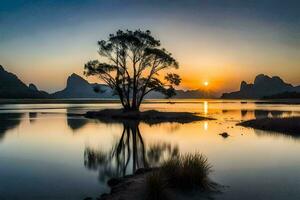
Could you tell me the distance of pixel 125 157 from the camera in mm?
25562

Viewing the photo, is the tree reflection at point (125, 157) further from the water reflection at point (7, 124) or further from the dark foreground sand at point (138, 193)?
the water reflection at point (7, 124)

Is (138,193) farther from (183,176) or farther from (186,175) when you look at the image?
(186,175)

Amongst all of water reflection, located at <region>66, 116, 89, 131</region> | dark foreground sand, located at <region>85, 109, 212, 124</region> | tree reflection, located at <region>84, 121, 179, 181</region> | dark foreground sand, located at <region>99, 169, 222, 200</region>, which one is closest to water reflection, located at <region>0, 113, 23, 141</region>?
water reflection, located at <region>66, 116, 89, 131</region>

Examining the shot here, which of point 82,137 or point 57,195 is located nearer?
point 57,195

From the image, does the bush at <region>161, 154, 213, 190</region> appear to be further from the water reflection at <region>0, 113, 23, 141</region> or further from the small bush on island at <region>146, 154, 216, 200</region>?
the water reflection at <region>0, 113, 23, 141</region>

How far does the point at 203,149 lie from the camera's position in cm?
2800

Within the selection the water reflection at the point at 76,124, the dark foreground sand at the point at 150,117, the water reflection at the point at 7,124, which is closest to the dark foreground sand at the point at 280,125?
the dark foreground sand at the point at 150,117

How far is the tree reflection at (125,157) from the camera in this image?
20.7 m

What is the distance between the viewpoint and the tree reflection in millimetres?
20659

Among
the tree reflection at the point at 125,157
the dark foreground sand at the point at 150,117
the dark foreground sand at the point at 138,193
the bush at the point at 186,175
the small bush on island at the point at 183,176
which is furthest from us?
the dark foreground sand at the point at 150,117

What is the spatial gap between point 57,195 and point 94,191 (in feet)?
5.21

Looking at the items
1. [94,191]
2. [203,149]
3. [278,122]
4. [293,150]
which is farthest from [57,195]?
[278,122]

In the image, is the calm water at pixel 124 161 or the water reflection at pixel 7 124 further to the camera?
the water reflection at pixel 7 124

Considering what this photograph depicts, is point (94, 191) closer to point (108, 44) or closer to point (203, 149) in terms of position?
point (203, 149)
